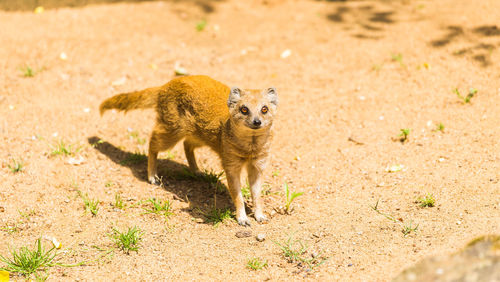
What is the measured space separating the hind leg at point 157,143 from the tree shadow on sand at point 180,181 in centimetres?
10

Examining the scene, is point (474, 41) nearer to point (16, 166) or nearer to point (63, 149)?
point (63, 149)

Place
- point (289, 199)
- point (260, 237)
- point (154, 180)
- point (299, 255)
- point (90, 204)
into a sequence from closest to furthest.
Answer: point (299, 255) < point (260, 237) < point (90, 204) < point (289, 199) < point (154, 180)

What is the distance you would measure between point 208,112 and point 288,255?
156 centimetres

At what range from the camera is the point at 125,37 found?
749cm

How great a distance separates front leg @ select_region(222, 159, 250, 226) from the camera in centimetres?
431

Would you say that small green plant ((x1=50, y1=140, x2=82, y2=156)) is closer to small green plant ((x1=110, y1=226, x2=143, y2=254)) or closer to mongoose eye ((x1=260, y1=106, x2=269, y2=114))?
small green plant ((x1=110, y1=226, x2=143, y2=254))

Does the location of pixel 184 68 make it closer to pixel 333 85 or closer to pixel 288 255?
pixel 333 85

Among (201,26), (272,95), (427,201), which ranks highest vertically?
(201,26)

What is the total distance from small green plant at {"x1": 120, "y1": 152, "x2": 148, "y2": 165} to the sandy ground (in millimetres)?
80

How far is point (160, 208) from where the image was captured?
4.30m

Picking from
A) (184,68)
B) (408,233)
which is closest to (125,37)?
(184,68)

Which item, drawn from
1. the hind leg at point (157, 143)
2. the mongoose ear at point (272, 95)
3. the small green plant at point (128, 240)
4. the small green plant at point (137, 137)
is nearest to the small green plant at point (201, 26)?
the small green plant at point (137, 137)

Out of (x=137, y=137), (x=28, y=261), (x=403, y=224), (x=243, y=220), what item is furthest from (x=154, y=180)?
(x=403, y=224)

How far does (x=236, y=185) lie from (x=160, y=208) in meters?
0.71
